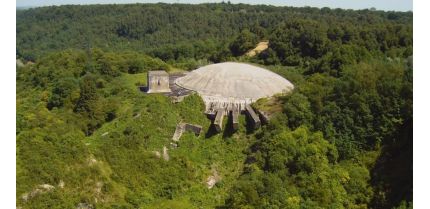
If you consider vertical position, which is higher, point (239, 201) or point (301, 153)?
point (301, 153)

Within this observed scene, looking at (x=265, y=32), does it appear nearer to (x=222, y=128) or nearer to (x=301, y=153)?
(x=222, y=128)

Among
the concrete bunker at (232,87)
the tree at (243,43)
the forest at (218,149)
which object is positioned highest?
the tree at (243,43)

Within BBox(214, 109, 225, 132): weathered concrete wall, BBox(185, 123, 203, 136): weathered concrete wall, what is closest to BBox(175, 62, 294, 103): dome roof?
BBox(214, 109, 225, 132): weathered concrete wall

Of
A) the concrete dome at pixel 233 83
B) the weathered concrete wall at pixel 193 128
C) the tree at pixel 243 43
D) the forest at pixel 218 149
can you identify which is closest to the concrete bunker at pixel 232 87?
the concrete dome at pixel 233 83

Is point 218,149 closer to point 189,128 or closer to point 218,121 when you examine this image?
point 218,121

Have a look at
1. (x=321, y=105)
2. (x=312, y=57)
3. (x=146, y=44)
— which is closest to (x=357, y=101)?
(x=321, y=105)

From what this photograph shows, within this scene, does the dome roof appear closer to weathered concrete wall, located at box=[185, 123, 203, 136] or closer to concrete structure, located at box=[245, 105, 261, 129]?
concrete structure, located at box=[245, 105, 261, 129]

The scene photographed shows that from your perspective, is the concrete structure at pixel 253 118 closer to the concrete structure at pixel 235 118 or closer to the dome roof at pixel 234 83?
the concrete structure at pixel 235 118
